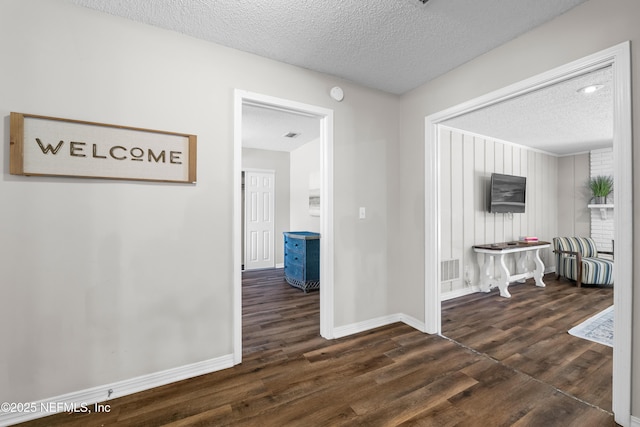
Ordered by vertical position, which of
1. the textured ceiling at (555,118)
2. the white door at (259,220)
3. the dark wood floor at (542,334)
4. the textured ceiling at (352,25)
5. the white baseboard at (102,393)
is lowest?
the dark wood floor at (542,334)

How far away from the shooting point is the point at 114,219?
175 cm

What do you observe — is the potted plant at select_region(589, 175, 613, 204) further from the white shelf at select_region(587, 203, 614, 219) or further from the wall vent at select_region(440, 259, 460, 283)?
the wall vent at select_region(440, 259, 460, 283)

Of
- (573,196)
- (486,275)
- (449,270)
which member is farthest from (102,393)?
(573,196)

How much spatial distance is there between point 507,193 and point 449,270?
185 centimetres

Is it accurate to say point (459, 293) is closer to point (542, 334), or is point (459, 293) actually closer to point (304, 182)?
point (542, 334)

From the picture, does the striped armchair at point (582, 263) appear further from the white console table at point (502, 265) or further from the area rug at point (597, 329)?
the area rug at point (597, 329)

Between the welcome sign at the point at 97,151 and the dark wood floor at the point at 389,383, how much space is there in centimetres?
147

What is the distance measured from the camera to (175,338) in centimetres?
190

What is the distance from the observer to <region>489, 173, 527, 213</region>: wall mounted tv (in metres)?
4.28

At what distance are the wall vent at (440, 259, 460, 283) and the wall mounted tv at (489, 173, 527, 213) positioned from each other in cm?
117

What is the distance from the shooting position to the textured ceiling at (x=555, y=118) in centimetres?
281

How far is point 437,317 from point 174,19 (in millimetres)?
3330

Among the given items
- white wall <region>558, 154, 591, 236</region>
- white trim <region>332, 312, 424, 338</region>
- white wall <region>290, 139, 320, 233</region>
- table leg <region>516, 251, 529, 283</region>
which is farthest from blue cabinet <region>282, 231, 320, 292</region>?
white wall <region>558, 154, 591, 236</region>

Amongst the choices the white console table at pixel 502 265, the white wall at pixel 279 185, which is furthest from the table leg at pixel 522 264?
the white wall at pixel 279 185
